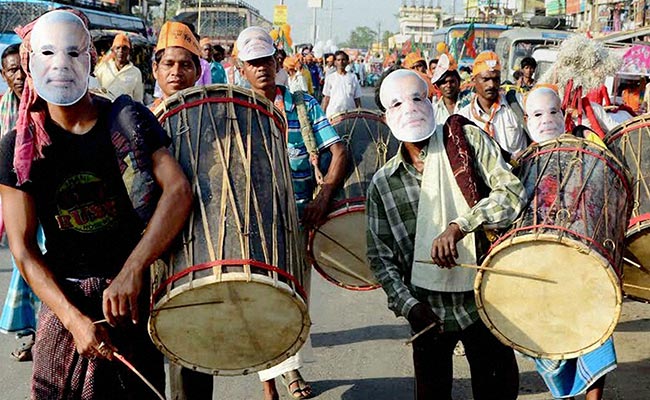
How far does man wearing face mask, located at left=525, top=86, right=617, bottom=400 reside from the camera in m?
4.04

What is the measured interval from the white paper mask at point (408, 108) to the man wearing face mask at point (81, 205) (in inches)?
41.5

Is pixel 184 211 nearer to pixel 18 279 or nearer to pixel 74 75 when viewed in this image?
pixel 74 75

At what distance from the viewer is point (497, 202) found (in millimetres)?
3244

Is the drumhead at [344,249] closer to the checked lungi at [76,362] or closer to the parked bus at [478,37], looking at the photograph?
the checked lungi at [76,362]

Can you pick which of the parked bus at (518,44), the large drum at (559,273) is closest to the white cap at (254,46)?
the large drum at (559,273)

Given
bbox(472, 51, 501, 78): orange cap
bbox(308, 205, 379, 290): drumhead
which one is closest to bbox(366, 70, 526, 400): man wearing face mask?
bbox(308, 205, 379, 290): drumhead

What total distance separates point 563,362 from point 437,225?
127 centimetres

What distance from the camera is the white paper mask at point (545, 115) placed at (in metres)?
4.58

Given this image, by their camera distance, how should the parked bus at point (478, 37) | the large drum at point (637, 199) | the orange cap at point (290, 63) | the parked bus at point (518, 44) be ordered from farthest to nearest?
the parked bus at point (478, 37) < the parked bus at point (518, 44) < the orange cap at point (290, 63) < the large drum at point (637, 199)

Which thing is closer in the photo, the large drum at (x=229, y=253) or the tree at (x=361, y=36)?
the large drum at (x=229, y=253)

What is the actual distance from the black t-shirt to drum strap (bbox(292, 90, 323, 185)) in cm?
151

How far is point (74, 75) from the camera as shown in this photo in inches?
106

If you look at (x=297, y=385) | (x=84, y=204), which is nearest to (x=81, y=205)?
(x=84, y=204)

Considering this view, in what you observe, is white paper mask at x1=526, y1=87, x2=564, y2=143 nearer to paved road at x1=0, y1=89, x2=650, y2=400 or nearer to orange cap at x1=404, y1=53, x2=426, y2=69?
paved road at x1=0, y1=89, x2=650, y2=400
